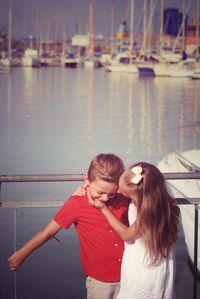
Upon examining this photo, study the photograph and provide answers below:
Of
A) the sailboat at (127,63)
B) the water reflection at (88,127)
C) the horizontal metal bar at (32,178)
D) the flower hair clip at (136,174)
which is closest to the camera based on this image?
the flower hair clip at (136,174)

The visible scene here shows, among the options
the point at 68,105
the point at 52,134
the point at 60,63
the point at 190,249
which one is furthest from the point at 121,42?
the point at 190,249

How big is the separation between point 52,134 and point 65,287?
19858 millimetres

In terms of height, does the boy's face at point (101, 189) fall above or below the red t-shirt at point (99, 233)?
above

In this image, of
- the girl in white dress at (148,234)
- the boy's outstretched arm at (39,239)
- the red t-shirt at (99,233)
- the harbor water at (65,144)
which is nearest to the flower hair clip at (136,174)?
the girl in white dress at (148,234)

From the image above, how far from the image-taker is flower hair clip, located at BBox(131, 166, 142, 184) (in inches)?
116

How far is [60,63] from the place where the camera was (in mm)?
154750

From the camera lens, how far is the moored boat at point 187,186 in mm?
8086

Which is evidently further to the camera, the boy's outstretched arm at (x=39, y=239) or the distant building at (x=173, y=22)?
the distant building at (x=173, y=22)

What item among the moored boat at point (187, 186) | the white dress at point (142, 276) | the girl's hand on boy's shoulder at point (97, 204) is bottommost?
the moored boat at point (187, 186)

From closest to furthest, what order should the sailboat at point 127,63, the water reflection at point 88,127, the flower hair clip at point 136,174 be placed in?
the flower hair clip at point 136,174
the water reflection at point 88,127
the sailboat at point 127,63

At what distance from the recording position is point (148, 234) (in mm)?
3020

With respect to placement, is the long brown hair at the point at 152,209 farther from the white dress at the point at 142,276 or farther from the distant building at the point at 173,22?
the distant building at the point at 173,22

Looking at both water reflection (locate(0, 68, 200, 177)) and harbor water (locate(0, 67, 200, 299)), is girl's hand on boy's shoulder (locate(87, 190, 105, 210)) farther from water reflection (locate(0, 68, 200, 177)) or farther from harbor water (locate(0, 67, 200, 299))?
water reflection (locate(0, 68, 200, 177))

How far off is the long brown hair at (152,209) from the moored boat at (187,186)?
4317 millimetres
